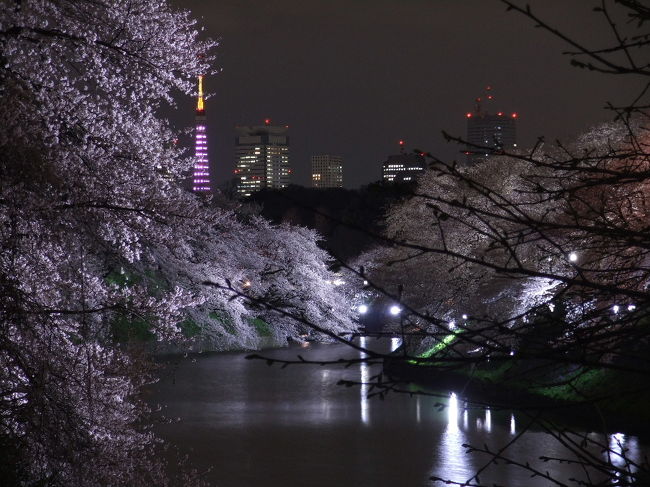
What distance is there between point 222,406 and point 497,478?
6778 mm

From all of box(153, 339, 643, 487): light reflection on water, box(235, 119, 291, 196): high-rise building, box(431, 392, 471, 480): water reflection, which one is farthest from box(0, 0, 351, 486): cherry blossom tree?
box(235, 119, 291, 196): high-rise building

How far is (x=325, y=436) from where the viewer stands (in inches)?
527

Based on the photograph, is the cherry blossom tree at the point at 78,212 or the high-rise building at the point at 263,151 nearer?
the cherry blossom tree at the point at 78,212

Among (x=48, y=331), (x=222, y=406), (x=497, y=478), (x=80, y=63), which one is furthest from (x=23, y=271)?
(x=222, y=406)

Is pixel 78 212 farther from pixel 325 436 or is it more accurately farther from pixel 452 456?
pixel 325 436

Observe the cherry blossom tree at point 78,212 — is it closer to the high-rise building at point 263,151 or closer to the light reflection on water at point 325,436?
the light reflection on water at point 325,436

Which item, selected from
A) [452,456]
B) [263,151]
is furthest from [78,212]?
[263,151]

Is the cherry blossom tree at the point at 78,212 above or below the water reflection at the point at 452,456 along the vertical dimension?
above

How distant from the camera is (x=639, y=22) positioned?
2.26 m

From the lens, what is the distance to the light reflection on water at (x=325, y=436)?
10797mm

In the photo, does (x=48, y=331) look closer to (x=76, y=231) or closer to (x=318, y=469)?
(x=76, y=231)

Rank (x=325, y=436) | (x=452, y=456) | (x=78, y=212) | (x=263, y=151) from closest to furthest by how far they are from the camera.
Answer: (x=78, y=212)
(x=452, y=456)
(x=325, y=436)
(x=263, y=151)

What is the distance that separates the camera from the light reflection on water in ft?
35.4

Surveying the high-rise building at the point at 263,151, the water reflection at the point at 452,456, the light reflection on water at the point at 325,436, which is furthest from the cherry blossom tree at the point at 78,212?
the high-rise building at the point at 263,151
